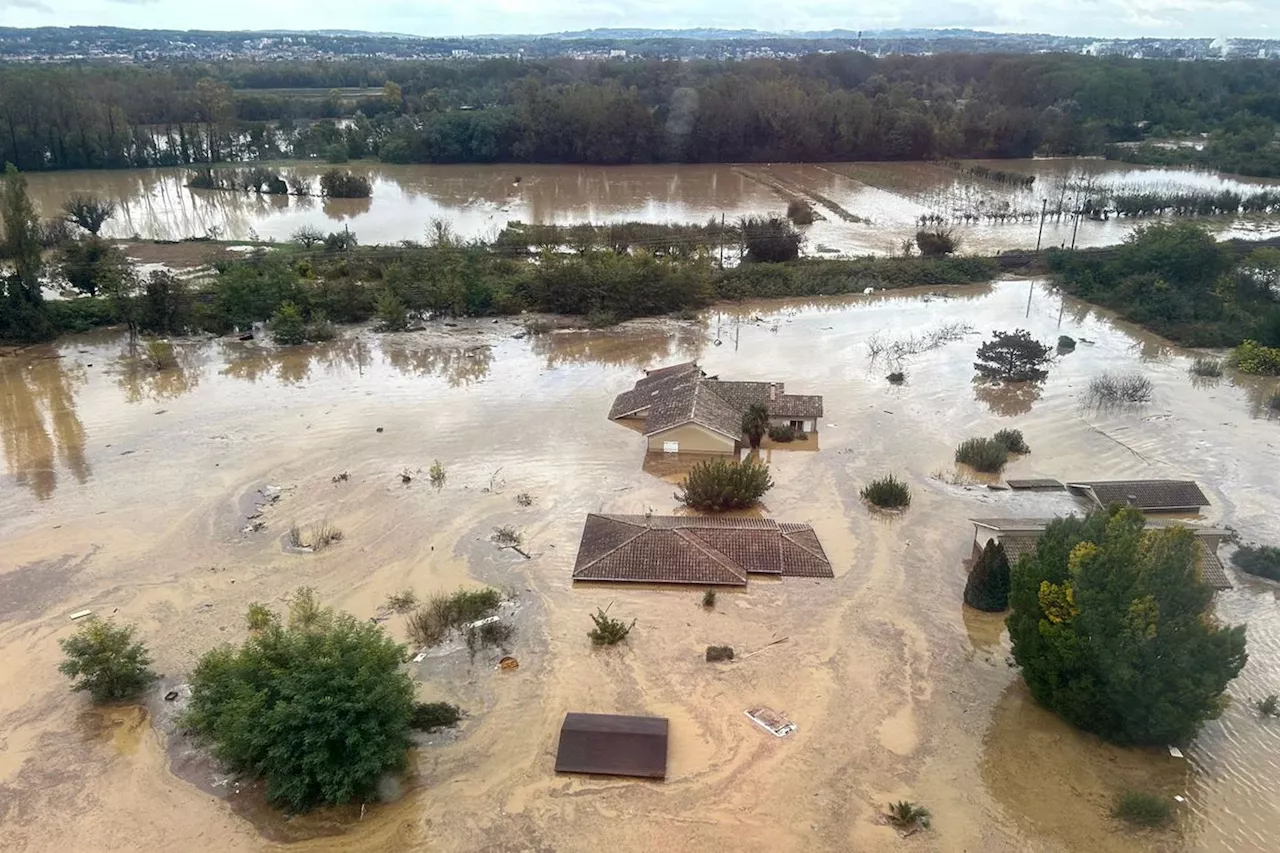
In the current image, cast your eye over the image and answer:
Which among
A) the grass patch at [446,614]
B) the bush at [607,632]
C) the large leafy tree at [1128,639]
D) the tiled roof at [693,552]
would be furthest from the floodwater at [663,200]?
the large leafy tree at [1128,639]

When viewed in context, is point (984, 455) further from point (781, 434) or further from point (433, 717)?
point (433, 717)

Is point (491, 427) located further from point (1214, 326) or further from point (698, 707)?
point (1214, 326)

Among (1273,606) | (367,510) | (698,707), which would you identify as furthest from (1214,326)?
(367,510)

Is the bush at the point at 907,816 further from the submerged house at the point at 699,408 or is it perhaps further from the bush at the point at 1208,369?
the bush at the point at 1208,369

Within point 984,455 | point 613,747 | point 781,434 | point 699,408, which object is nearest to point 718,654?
point 613,747

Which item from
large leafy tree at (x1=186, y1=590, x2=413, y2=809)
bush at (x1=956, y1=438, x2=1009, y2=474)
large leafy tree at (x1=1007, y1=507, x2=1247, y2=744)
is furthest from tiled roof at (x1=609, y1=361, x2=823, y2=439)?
large leafy tree at (x1=186, y1=590, x2=413, y2=809)
